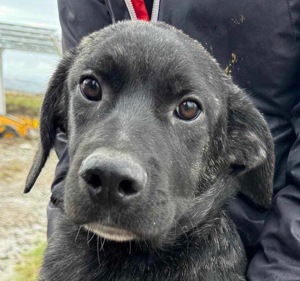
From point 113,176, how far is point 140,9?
1.32 metres

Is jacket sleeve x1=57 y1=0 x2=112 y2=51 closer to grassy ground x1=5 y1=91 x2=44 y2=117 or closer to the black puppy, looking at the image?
the black puppy

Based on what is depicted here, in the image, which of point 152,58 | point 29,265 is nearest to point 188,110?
point 152,58

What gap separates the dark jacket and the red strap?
8cm

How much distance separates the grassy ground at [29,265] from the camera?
4.99m

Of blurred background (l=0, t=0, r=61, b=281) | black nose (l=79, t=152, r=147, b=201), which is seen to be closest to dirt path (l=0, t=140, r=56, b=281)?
blurred background (l=0, t=0, r=61, b=281)

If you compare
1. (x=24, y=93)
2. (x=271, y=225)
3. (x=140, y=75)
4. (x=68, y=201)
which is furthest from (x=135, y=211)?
(x=24, y=93)

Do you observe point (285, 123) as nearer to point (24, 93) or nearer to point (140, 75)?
point (140, 75)

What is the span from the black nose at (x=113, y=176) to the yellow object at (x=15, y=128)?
255 inches

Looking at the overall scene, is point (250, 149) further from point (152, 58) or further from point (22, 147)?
point (22, 147)

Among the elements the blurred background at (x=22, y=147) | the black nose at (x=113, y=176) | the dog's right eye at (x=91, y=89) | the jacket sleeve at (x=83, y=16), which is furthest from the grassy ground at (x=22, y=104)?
the black nose at (x=113, y=176)

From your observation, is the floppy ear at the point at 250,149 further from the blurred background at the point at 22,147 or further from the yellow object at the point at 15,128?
the yellow object at the point at 15,128

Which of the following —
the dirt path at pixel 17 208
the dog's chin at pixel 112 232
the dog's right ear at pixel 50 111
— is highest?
the dog's chin at pixel 112 232

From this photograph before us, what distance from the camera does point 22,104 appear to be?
10016 millimetres

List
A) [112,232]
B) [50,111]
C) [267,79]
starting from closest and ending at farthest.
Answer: [112,232]
[267,79]
[50,111]
